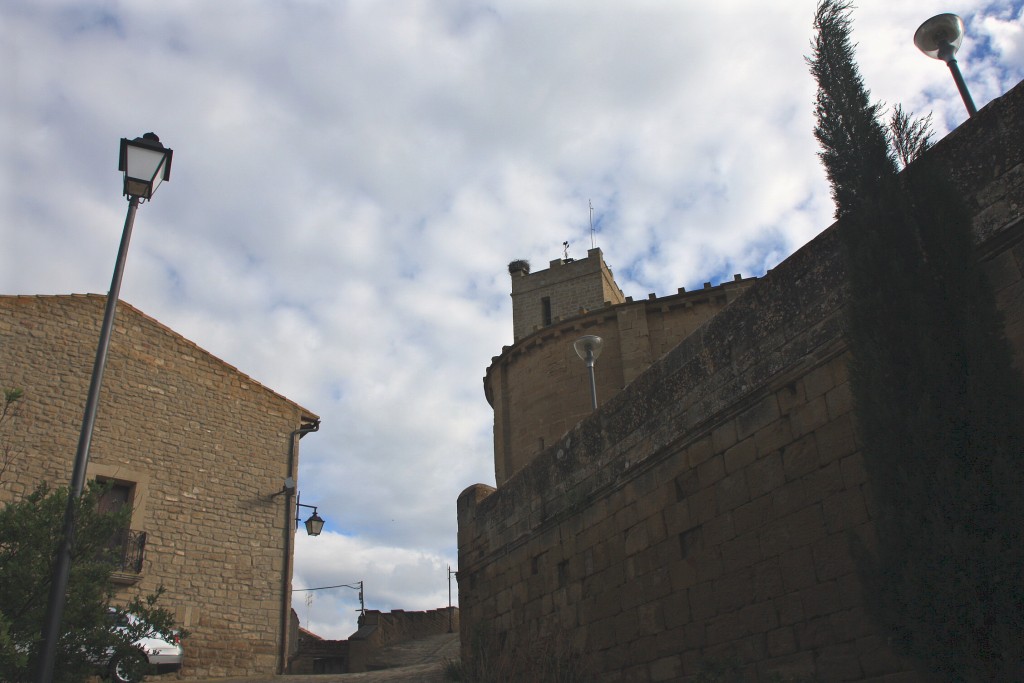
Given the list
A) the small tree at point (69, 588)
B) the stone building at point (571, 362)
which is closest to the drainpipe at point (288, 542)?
the stone building at point (571, 362)

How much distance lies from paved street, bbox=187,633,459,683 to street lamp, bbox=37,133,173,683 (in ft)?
21.7

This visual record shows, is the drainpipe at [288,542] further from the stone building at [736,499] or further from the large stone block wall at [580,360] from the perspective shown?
the stone building at [736,499]

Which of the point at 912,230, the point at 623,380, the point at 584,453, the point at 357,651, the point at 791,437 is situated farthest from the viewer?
the point at 623,380

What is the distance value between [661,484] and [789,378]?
1.75 m

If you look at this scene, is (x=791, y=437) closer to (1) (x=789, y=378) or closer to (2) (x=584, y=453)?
(1) (x=789, y=378)

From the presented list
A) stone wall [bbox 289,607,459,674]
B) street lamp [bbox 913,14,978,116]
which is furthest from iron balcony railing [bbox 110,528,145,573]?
street lamp [bbox 913,14,978,116]

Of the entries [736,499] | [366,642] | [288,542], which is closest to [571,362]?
[366,642]

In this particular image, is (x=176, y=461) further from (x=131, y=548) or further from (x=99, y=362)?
(x=99, y=362)

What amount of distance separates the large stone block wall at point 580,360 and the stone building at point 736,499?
Answer: 1256cm

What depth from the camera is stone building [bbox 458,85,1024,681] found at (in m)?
5.01

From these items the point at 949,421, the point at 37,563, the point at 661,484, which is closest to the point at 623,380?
the point at 661,484

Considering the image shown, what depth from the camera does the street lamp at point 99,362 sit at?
16.9 feet

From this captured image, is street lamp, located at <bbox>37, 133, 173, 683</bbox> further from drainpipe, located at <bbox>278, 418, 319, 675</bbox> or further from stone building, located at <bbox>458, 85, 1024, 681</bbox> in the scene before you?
drainpipe, located at <bbox>278, 418, 319, 675</bbox>

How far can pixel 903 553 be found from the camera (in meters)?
4.28
